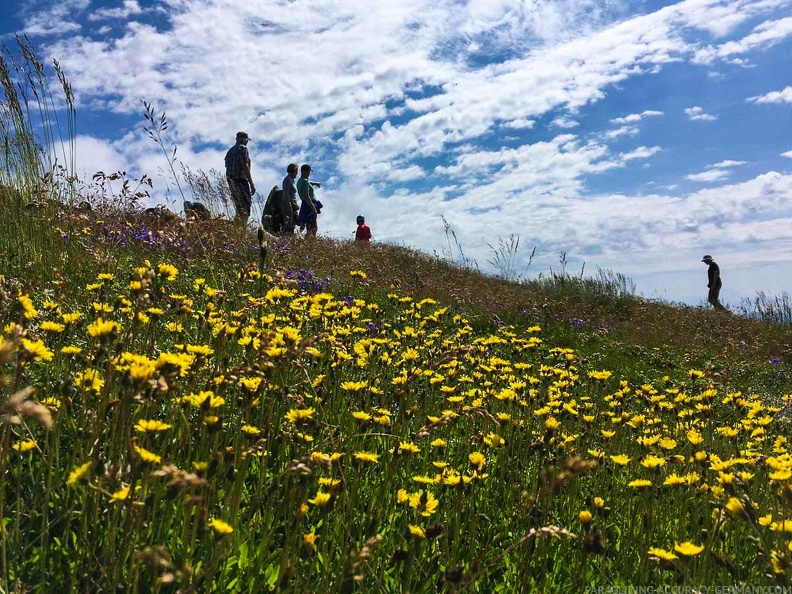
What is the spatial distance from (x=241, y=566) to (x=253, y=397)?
0.55 metres

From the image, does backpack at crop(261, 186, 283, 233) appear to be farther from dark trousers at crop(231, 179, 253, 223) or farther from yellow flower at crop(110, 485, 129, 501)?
yellow flower at crop(110, 485, 129, 501)

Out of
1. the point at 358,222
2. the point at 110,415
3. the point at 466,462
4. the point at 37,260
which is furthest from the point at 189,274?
the point at 358,222

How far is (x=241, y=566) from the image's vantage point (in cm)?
192

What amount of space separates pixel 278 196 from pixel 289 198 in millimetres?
1407

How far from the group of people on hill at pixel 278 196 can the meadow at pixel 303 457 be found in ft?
17.0

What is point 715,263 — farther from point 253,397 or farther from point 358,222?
point 253,397

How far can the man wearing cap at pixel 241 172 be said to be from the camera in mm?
11703

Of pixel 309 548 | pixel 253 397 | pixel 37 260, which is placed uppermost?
pixel 37 260

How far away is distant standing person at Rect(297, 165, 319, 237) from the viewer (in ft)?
45.3

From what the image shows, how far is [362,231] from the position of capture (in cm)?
1739

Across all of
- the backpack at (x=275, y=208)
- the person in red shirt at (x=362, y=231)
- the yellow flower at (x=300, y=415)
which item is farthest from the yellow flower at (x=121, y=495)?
the person in red shirt at (x=362, y=231)

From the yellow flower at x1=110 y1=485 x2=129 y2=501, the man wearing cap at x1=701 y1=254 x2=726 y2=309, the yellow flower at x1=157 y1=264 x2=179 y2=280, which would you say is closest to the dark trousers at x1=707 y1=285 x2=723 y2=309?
the man wearing cap at x1=701 y1=254 x2=726 y2=309

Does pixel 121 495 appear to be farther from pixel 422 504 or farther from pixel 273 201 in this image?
pixel 273 201

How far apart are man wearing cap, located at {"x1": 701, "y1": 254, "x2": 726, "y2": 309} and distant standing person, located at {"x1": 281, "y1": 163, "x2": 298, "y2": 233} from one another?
14312 mm
